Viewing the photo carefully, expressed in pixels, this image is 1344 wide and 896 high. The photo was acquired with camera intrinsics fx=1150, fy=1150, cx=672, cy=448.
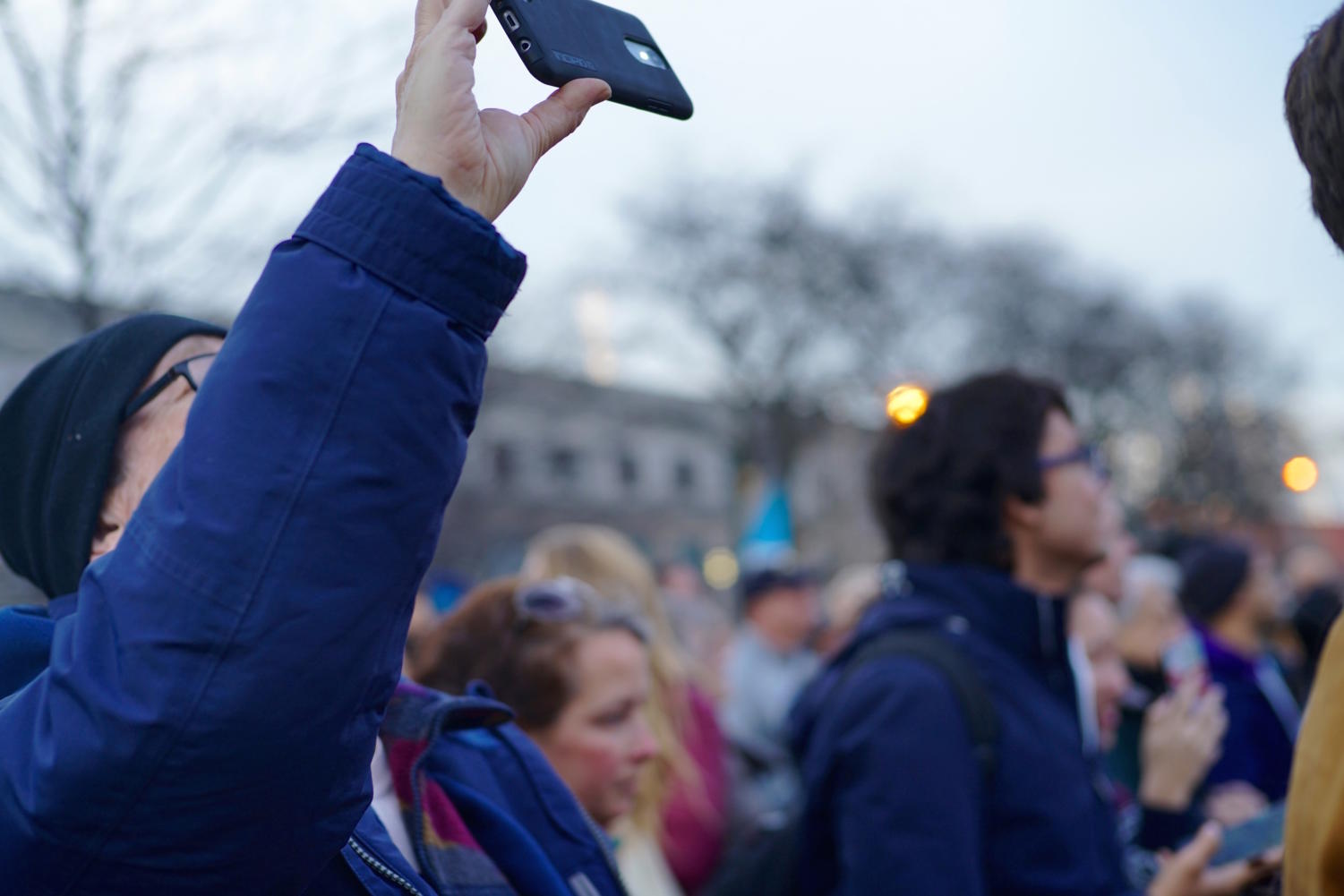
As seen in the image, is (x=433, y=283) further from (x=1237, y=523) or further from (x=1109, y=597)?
(x=1237, y=523)

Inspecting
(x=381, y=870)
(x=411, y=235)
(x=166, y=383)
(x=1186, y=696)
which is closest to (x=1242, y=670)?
(x=1186, y=696)

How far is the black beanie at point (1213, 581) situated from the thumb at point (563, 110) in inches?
208

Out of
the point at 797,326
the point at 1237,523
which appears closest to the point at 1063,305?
the point at 1237,523

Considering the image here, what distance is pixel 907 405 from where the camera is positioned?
302 cm

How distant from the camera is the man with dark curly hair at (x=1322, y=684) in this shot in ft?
4.29

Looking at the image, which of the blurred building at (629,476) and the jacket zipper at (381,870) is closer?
the jacket zipper at (381,870)

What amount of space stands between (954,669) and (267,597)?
5.89ft

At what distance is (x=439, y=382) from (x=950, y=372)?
130 feet

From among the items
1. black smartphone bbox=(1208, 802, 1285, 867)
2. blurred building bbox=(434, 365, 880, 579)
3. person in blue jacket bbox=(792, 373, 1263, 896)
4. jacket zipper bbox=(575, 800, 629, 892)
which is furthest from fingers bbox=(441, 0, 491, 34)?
blurred building bbox=(434, 365, 880, 579)

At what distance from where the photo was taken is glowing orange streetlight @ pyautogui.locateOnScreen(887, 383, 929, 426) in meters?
2.99

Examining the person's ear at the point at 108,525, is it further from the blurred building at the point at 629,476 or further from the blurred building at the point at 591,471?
the blurred building at the point at 629,476

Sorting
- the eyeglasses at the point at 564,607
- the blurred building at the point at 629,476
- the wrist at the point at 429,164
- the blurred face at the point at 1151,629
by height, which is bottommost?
the blurred building at the point at 629,476

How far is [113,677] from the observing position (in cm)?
91

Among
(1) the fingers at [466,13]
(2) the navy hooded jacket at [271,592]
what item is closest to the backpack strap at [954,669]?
(2) the navy hooded jacket at [271,592]
